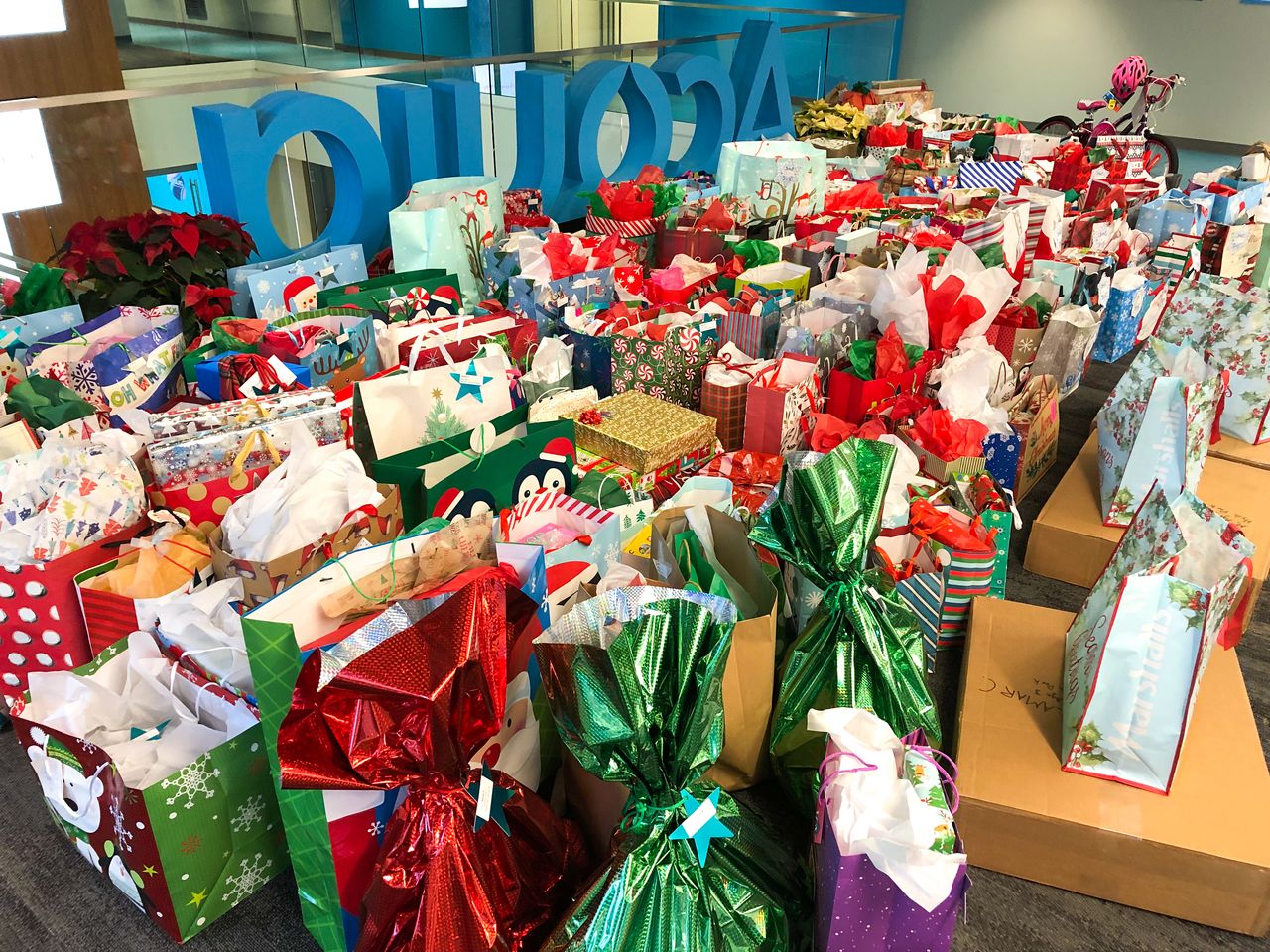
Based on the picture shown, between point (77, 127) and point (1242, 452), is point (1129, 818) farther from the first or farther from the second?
point (77, 127)

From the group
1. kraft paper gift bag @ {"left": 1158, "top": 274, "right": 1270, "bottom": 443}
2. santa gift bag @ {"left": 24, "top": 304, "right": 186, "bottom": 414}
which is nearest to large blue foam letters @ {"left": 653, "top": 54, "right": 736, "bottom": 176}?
kraft paper gift bag @ {"left": 1158, "top": 274, "right": 1270, "bottom": 443}

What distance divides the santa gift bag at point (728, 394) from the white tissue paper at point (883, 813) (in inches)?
48.2

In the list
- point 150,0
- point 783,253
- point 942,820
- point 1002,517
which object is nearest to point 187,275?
point 783,253

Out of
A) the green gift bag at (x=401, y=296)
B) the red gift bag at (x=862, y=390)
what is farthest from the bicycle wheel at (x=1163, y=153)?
the green gift bag at (x=401, y=296)

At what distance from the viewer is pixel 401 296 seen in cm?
257

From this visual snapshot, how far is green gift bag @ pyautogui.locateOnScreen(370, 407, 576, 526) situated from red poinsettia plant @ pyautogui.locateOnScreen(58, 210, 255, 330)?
102cm

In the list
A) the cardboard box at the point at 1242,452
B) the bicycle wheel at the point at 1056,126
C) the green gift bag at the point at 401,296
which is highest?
the bicycle wheel at the point at 1056,126

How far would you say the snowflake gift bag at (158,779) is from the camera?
1.29 metres

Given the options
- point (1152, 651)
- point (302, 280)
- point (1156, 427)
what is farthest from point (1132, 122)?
point (1152, 651)

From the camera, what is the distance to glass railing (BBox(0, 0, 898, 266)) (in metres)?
3.18

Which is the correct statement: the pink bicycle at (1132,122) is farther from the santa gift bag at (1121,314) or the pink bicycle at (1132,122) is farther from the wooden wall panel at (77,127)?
the wooden wall panel at (77,127)

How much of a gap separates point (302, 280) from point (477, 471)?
123 centimetres

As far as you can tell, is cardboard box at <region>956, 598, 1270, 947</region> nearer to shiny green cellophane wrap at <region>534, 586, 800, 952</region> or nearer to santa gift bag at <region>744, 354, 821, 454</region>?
shiny green cellophane wrap at <region>534, 586, 800, 952</region>

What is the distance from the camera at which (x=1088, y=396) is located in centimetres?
332
